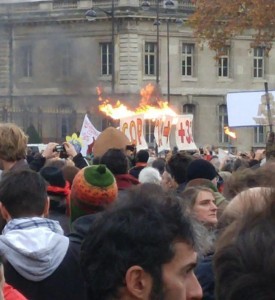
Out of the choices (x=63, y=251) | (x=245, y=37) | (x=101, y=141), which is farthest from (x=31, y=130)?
(x=63, y=251)

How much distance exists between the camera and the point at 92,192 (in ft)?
19.1

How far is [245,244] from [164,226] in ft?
2.29

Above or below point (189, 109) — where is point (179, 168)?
below

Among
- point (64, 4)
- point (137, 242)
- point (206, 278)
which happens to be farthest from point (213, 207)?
point (64, 4)

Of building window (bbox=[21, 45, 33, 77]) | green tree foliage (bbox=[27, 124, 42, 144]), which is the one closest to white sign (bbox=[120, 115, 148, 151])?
green tree foliage (bbox=[27, 124, 42, 144])

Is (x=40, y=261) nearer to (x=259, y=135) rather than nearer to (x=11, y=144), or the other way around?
(x=11, y=144)

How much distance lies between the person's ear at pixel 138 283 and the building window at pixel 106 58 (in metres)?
54.5

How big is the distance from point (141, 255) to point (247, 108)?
18039 millimetres

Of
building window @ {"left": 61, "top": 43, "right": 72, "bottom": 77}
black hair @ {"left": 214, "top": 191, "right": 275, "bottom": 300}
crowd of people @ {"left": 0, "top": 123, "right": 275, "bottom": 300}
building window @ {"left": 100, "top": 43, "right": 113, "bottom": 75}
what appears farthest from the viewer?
building window @ {"left": 100, "top": 43, "right": 113, "bottom": 75}

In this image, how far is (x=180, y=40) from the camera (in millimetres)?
58875

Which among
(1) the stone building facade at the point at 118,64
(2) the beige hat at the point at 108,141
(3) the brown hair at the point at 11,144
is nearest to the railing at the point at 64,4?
(1) the stone building facade at the point at 118,64

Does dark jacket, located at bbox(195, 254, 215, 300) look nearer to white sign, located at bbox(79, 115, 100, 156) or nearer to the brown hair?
the brown hair

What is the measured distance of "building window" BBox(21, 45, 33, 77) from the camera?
192 feet

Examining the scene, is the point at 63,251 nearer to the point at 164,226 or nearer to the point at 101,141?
the point at 164,226
